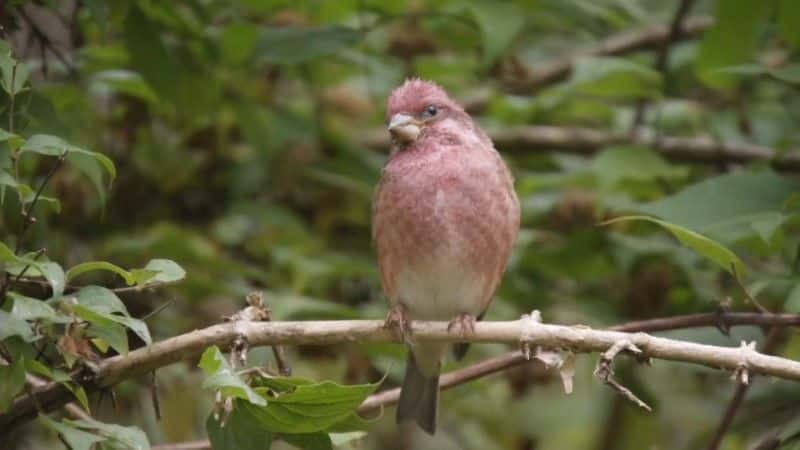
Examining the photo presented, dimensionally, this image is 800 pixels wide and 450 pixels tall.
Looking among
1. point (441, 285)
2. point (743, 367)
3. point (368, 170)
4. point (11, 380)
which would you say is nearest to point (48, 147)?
point (11, 380)

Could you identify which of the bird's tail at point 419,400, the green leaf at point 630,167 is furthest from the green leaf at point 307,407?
the green leaf at point 630,167

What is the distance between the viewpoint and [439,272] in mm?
5258

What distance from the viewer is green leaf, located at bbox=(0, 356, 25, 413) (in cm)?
341

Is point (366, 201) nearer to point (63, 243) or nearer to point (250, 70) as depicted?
point (250, 70)

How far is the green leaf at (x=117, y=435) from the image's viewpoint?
3.62m

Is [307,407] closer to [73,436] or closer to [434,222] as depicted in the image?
[73,436]

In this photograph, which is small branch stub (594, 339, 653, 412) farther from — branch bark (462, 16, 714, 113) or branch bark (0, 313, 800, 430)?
branch bark (462, 16, 714, 113)

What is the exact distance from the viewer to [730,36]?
5492mm

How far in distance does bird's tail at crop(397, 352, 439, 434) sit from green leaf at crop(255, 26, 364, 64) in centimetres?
127

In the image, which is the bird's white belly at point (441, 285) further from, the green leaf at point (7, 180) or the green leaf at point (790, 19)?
the green leaf at point (7, 180)

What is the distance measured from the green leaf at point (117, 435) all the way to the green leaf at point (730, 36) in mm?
2614

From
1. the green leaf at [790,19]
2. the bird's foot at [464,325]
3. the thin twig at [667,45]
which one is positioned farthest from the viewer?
the thin twig at [667,45]

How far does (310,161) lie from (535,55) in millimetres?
1872

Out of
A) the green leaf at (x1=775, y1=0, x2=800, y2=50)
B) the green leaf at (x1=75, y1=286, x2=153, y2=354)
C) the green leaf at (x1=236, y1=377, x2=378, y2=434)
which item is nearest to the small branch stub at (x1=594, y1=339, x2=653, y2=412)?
the green leaf at (x1=236, y1=377, x2=378, y2=434)
